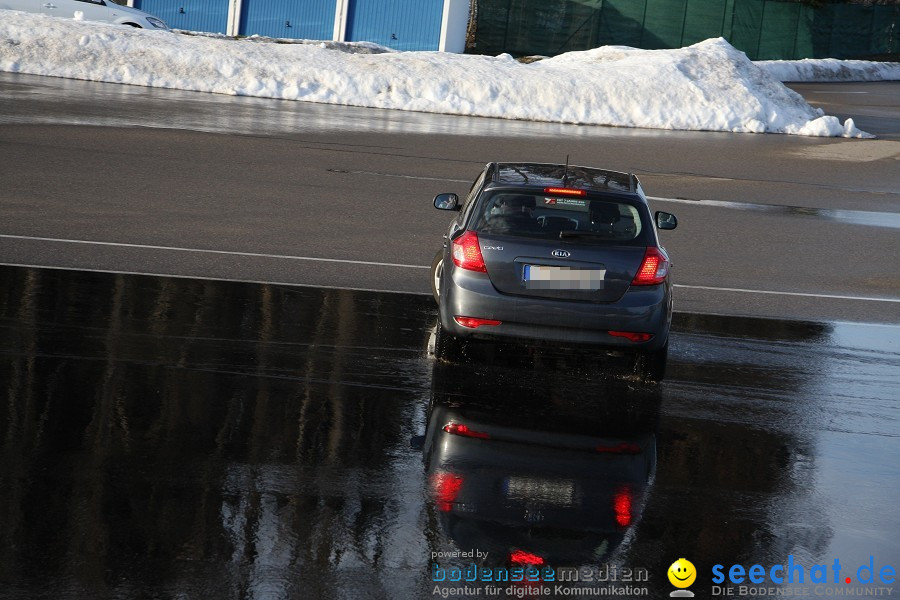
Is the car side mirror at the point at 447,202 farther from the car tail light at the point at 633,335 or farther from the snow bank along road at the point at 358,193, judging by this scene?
the car tail light at the point at 633,335

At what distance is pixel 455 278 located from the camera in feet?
26.3

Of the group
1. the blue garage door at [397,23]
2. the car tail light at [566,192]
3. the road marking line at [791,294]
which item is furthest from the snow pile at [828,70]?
the car tail light at [566,192]

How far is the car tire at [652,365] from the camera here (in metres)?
8.07

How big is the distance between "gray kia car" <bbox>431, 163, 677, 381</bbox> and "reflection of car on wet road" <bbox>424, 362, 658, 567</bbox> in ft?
1.33

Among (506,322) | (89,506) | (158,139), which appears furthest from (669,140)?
(89,506)

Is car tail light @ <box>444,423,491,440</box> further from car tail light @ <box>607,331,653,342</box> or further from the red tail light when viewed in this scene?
the red tail light

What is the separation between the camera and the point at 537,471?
20.7 ft

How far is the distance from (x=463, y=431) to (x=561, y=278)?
4.74ft

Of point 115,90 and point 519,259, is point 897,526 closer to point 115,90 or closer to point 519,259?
point 519,259

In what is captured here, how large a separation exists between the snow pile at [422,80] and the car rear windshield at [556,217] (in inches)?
713

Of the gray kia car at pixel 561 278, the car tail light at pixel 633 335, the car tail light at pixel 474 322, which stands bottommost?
the car tail light at pixel 474 322

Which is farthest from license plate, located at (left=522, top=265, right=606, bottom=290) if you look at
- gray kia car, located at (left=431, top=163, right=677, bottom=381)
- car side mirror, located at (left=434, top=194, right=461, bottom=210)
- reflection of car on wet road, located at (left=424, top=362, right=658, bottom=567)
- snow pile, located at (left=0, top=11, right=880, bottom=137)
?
snow pile, located at (left=0, top=11, right=880, bottom=137)

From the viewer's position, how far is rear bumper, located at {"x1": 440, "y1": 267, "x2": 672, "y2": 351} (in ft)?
25.6

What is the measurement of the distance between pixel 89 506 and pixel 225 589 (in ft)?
3.47
